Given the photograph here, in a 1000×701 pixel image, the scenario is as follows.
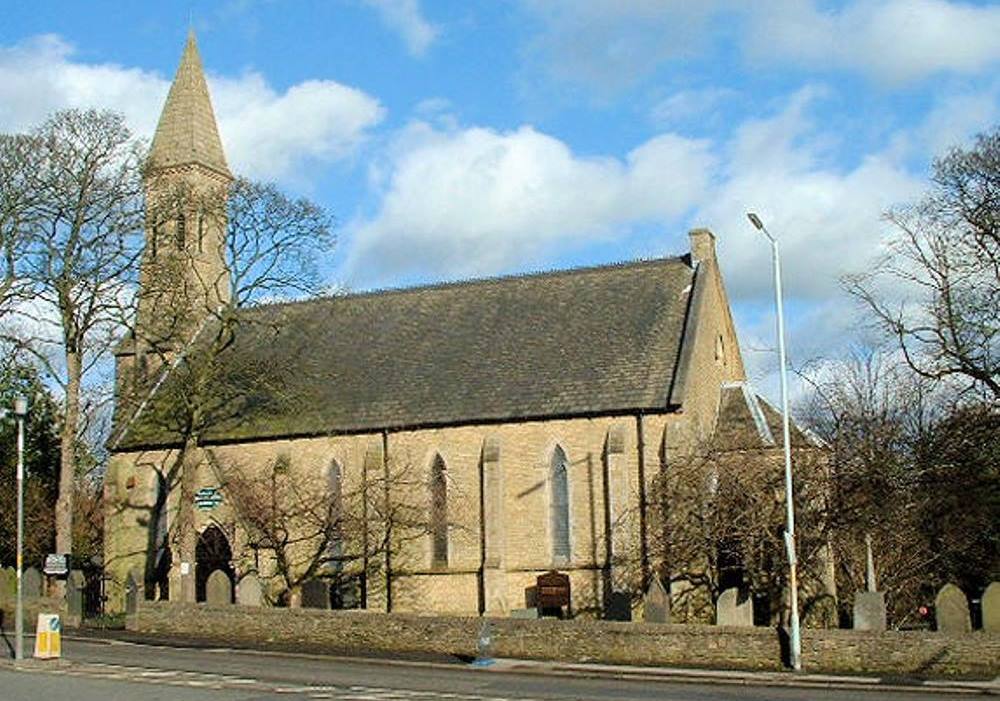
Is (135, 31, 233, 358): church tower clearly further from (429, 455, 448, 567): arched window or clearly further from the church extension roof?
(429, 455, 448, 567): arched window

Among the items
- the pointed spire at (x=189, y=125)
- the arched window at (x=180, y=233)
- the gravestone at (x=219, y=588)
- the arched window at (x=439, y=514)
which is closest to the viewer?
the gravestone at (x=219, y=588)

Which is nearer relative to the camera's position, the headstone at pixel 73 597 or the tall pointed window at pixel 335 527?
the headstone at pixel 73 597

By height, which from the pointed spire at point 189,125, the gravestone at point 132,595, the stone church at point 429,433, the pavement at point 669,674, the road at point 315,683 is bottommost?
the pavement at point 669,674

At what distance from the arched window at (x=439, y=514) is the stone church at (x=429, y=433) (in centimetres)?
6

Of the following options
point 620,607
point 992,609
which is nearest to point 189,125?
point 620,607

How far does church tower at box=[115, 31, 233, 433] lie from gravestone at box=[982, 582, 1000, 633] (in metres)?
24.3

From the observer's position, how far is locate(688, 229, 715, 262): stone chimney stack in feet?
143

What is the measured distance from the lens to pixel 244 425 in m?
44.4

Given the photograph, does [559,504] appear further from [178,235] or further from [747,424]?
[178,235]

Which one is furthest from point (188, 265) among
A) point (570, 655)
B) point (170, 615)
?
point (570, 655)

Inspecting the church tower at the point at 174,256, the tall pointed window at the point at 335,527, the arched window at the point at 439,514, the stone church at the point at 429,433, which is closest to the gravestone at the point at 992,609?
the stone church at the point at 429,433

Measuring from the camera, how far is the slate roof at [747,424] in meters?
35.1

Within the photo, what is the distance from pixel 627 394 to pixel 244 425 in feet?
46.0

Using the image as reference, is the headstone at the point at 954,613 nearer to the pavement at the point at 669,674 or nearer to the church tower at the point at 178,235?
the pavement at the point at 669,674
